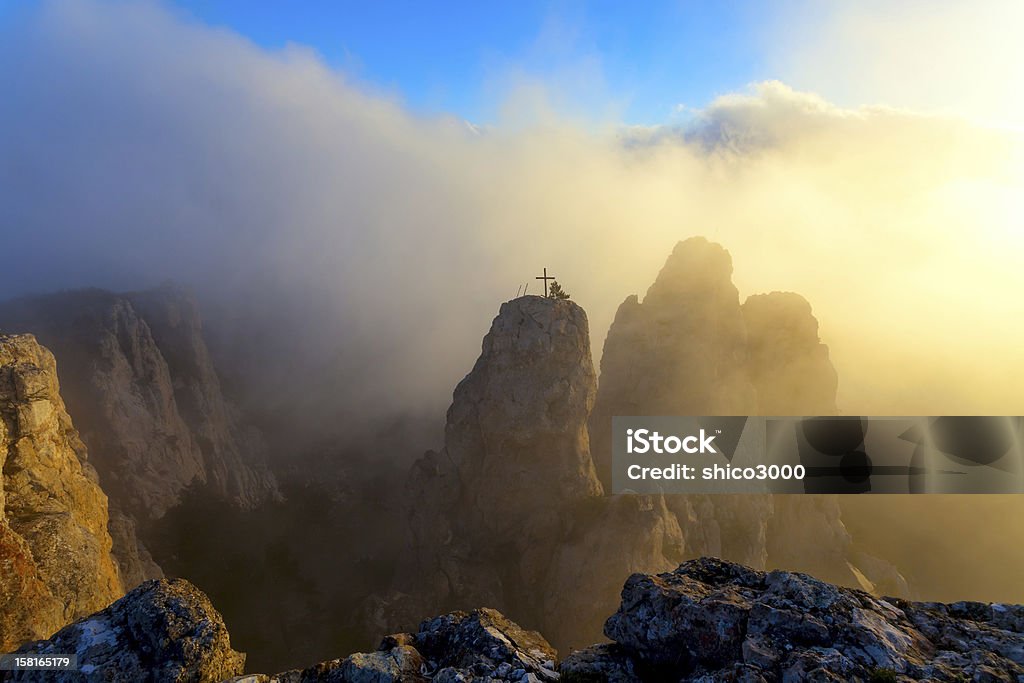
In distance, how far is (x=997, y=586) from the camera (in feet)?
230

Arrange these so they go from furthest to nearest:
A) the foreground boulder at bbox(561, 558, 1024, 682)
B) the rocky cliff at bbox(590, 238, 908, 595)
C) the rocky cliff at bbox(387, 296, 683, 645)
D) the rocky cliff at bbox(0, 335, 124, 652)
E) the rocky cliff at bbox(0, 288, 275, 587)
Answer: the rocky cliff at bbox(0, 288, 275, 587)
the rocky cliff at bbox(590, 238, 908, 595)
the rocky cliff at bbox(387, 296, 683, 645)
the rocky cliff at bbox(0, 335, 124, 652)
the foreground boulder at bbox(561, 558, 1024, 682)

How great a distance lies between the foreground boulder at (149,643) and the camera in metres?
14.1

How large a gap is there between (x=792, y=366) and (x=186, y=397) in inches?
3118

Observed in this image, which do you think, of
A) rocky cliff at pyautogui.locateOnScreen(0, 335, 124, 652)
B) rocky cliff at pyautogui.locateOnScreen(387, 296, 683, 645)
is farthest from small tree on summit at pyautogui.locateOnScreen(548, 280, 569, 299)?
rocky cliff at pyautogui.locateOnScreen(0, 335, 124, 652)

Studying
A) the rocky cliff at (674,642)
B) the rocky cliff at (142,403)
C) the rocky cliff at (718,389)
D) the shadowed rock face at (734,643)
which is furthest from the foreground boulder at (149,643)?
the rocky cliff at (718,389)

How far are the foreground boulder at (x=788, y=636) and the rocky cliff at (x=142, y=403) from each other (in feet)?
161

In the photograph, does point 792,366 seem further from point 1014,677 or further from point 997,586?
point 1014,677

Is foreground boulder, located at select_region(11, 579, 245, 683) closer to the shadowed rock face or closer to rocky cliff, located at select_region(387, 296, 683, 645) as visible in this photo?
the shadowed rock face

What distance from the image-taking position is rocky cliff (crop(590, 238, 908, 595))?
57.3 meters

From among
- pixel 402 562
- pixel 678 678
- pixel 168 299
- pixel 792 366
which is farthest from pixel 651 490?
pixel 168 299

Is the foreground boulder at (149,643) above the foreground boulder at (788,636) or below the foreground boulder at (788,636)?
below

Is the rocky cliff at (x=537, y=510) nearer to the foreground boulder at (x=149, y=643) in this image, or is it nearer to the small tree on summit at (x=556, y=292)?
the small tree on summit at (x=556, y=292)

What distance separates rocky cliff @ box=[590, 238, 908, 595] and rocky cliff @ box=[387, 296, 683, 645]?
772 cm

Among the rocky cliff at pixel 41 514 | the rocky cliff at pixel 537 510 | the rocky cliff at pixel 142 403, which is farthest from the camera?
the rocky cliff at pixel 142 403
